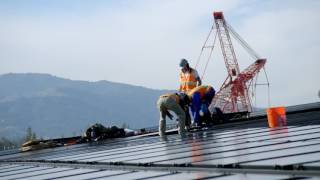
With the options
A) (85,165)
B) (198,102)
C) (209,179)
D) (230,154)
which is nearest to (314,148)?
(230,154)

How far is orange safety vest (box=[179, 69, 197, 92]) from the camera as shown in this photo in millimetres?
18484

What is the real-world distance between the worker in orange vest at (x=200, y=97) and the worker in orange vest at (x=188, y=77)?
0.24 meters

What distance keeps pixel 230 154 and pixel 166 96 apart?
26.5ft

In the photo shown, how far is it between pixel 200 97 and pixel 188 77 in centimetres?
85

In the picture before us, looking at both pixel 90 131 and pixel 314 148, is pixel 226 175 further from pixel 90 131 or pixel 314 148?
pixel 90 131

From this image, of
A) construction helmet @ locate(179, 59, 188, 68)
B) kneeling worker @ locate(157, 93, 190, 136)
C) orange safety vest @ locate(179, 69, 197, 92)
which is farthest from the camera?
orange safety vest @ locate(179, 69, 197, 92)

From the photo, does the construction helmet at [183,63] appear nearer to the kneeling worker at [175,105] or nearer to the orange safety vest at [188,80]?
the orange safety vest at [188,80]

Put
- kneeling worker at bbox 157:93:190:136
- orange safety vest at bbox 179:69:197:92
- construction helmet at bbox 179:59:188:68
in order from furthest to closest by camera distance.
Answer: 1. orange safety vest at bbox 179:69:197:92
2. construction helmet at bbox 179:59:188:68
3. kneeling worker at bbox 157:93:190:136

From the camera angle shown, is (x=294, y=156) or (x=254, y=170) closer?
(x=254, y=170)

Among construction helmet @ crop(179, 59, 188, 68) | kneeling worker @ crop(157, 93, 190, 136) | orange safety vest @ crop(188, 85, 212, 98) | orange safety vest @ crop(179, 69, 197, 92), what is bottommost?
kneeling worker @ crop(157, 93, 190, 136)

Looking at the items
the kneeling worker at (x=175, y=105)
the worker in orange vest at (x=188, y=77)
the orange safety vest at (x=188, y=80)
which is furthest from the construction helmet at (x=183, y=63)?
the kneeling worker at (x=175, y=105)

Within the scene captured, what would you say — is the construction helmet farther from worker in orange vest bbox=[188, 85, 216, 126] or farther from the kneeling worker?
the kneeling worker

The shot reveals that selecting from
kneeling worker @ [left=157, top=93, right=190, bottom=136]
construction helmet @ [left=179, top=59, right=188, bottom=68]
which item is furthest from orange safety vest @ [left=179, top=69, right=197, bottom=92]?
kneeling worker @ [left=157, top=93, right=190, bottom=136]

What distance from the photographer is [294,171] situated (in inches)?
208
